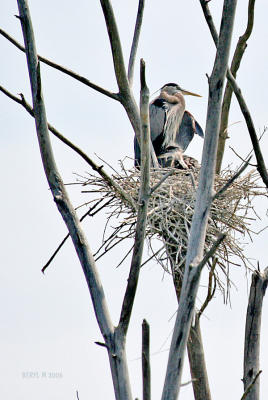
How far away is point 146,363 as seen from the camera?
2395 millimetres

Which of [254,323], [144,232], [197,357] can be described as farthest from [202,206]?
[197,357]

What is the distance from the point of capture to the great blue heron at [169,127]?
662 centimetres

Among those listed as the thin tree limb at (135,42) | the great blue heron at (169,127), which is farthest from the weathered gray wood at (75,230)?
the great blue heron at (169,127)

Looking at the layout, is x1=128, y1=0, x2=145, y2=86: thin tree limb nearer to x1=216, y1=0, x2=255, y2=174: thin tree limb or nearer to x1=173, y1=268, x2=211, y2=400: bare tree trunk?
x1=216, y1=0, x2=255, y2=174: thin tree limb

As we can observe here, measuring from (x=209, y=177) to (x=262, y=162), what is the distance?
417 millimetres

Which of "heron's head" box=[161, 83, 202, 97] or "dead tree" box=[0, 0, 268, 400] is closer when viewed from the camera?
"dead tree" box=[0, 0, 268, 400]

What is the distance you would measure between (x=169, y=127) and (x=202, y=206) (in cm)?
402

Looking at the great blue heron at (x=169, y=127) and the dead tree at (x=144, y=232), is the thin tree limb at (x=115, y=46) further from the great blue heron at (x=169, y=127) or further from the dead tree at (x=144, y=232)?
the great blue heron at (x=169, y=127)

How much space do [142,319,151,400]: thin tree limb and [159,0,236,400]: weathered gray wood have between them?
18 cm

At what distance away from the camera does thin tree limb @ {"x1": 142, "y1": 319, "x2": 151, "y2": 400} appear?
2395mm

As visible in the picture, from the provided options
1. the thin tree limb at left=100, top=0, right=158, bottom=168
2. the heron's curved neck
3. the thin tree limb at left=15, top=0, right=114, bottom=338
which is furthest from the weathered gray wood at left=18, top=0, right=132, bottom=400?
the heron's curved neck

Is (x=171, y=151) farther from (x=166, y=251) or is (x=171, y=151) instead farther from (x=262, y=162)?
(x=262, y=162)

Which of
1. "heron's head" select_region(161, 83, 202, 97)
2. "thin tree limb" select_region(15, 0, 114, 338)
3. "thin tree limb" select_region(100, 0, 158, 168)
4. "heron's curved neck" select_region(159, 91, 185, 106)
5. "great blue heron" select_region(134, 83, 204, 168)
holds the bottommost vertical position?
"thin tree limb" select_region(15, 0, 114, 338)

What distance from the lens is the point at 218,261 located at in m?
4.70
